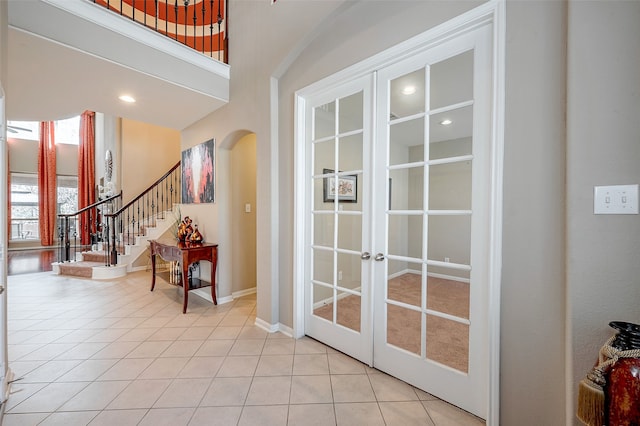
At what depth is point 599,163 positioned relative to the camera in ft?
3.63

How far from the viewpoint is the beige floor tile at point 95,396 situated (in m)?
1.66

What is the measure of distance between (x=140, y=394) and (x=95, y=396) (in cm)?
29

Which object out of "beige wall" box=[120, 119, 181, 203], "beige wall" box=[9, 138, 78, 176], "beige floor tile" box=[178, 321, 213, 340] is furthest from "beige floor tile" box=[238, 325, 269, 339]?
"beige wall" box=[9, 138, 78, 176]

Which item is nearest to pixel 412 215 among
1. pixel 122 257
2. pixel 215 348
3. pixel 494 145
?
pixel 494 145

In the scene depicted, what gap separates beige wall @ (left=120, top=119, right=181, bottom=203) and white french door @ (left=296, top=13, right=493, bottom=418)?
6.07m

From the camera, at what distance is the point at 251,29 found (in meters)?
2.91

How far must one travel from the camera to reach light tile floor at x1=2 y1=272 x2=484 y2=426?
5.18ft

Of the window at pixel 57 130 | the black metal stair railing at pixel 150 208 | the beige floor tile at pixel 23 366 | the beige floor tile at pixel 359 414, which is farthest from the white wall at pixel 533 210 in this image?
the window at pixel 57 130

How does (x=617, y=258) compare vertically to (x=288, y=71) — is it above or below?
below

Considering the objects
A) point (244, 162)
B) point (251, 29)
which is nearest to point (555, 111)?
point (251, 29)

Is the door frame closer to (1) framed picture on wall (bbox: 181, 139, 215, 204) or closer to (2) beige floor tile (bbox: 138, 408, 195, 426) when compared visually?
(2) beige floor tile (bbox: 138, 408, 195, 426)

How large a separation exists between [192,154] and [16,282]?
12.6 ft

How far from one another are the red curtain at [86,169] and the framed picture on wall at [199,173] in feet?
18.5

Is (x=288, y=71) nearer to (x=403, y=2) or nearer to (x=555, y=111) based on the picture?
(x=403, y=2)
